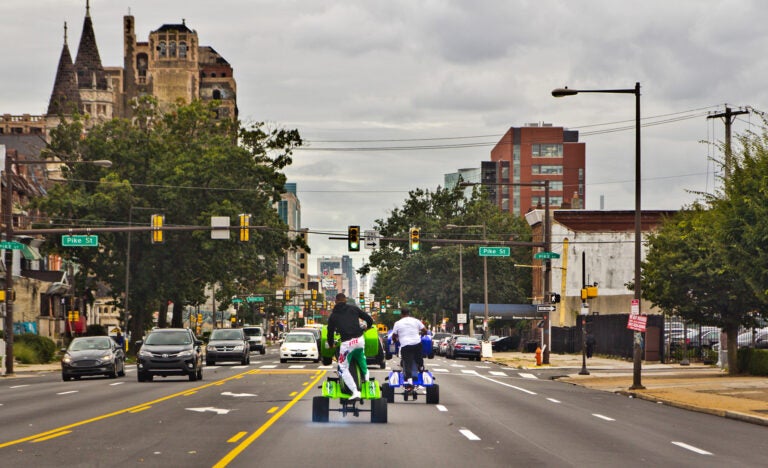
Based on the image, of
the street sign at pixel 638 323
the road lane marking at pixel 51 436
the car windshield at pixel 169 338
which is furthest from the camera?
the car windshield at pixel 169 338

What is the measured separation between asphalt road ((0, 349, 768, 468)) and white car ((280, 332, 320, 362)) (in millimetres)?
23532

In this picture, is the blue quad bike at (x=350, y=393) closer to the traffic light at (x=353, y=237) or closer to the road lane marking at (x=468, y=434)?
the road lane marking at (x=468, y=434)

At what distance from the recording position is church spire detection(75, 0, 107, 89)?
19075 cm

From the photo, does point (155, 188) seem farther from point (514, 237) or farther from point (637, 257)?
point (514, 237)

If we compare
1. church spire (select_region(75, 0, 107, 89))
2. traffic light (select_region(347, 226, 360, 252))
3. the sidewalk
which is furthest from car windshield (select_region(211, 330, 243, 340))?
church spire (select_region(75, 0, 107, 89))

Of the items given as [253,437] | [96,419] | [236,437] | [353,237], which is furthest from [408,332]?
[353,237]

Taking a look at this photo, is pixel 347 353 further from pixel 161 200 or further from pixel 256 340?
pixel 256 340

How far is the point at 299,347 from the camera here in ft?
182

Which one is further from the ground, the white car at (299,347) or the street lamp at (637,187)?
the street lamp at (637,187)

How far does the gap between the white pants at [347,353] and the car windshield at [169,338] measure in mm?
18883

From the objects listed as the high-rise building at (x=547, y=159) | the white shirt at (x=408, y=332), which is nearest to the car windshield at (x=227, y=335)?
the white shirt at (x=408, y=332)

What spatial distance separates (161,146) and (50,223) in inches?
340

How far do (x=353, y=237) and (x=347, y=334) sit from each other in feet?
97.3

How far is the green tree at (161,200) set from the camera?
68562 millimetres
